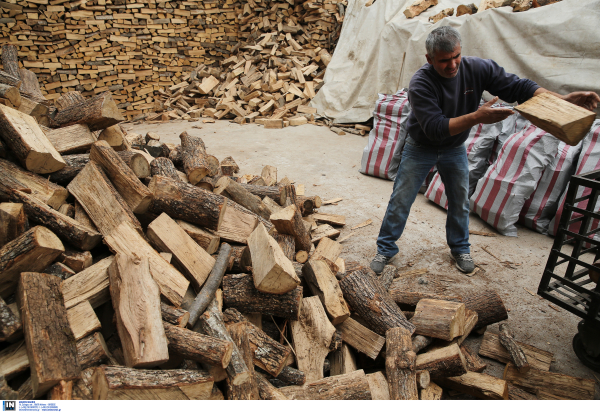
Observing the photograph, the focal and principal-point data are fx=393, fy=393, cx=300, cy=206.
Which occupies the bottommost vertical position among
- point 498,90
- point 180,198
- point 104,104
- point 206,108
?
point 206,108

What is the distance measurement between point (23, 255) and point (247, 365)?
1195 millimetres

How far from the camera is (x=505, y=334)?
2.41m

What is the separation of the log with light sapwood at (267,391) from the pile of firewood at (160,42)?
795 cm

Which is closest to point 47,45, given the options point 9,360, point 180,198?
point 180,198

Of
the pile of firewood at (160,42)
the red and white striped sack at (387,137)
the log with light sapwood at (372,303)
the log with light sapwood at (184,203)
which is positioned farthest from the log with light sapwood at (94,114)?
the pile of firewood at (160,42)

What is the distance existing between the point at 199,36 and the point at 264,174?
23.6 feet

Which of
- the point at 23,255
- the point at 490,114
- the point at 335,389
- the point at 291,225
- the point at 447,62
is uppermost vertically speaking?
the point at 447,62

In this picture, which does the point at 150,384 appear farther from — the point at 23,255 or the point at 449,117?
the point at 449,117

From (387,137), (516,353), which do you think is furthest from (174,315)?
(387,137)

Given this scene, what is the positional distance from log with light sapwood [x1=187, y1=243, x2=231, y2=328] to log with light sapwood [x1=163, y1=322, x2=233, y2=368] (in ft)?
0.70

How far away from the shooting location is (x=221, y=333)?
198cm

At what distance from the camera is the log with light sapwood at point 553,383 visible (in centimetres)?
216

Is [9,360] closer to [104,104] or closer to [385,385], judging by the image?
[385,385]

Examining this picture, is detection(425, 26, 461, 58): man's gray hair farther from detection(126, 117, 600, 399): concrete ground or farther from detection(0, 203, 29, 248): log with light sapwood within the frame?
detection(0, 203, 29, 248): log with light sapwood
